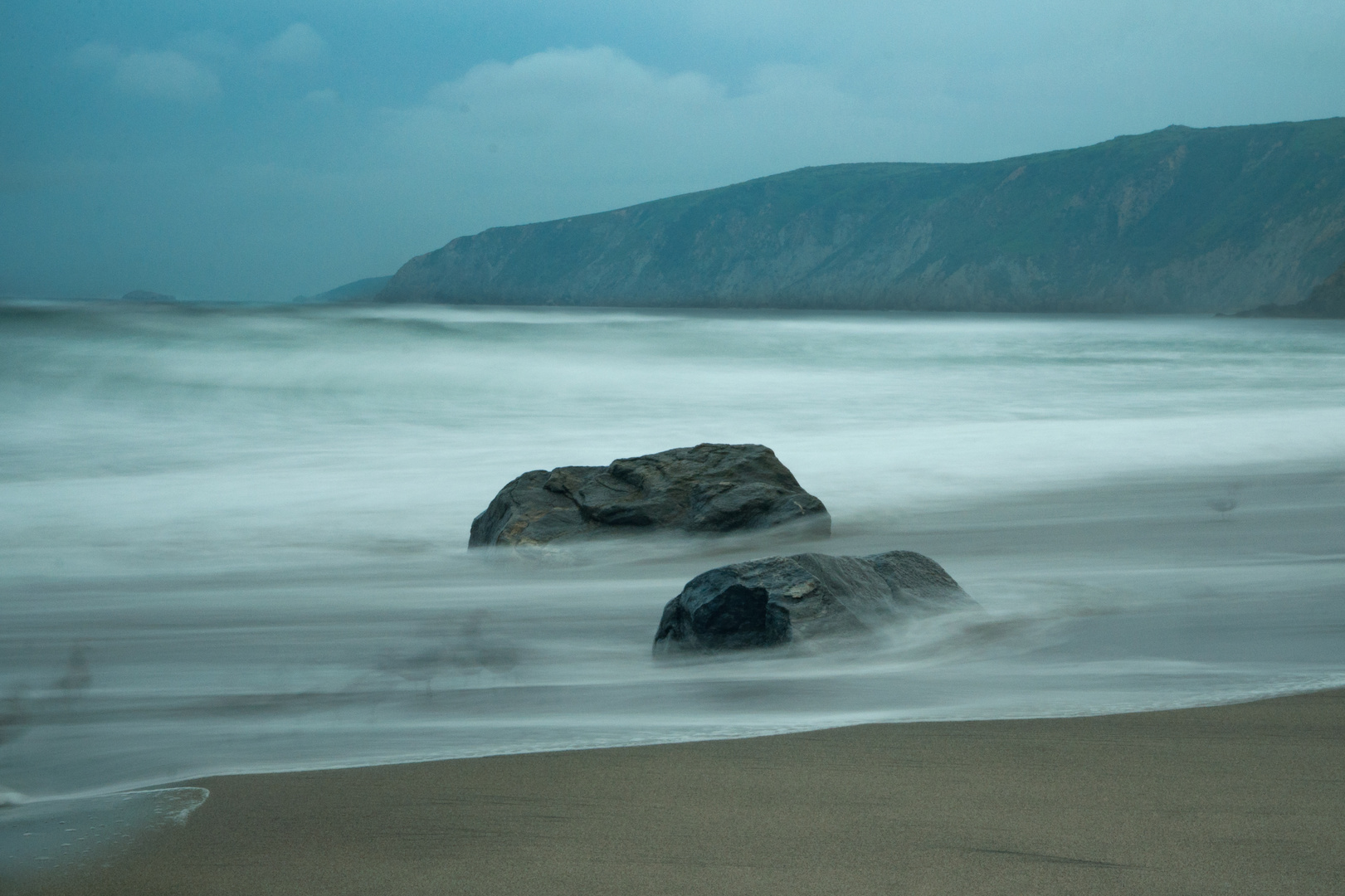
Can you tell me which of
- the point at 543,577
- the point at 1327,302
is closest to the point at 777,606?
Answer: the point at 543,577

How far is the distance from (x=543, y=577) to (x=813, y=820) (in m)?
2.56

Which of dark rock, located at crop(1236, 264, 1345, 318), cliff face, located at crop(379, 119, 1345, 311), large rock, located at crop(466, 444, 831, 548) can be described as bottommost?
large rock, located at crop(466, 444, 831, 548)

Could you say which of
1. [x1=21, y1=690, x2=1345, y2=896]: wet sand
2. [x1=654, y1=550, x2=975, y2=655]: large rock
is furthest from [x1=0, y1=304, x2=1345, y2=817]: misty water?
[x1=21, y1=690, x2=1345, y2=896]: wet sand

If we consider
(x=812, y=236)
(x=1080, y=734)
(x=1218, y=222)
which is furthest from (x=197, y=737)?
(x=812, y=236)

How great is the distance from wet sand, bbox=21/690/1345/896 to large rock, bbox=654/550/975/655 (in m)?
0.68

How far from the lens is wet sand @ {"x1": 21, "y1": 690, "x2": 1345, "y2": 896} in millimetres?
1617

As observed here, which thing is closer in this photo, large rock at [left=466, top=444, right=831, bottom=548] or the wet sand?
the wet sand

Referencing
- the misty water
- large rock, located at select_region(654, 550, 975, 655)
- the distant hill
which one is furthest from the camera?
the distant hill

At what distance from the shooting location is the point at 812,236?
126 meters

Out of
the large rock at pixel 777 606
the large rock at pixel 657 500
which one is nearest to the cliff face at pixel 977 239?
the large rock at pixel 657 500

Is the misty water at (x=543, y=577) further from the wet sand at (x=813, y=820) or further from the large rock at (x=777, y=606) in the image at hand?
the wet sand at (x=813, y=820)

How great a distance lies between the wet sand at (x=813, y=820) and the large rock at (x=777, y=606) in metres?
0.68

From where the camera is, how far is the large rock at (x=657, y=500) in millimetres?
4754

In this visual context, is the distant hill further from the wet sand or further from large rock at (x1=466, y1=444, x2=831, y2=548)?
the wet sand
